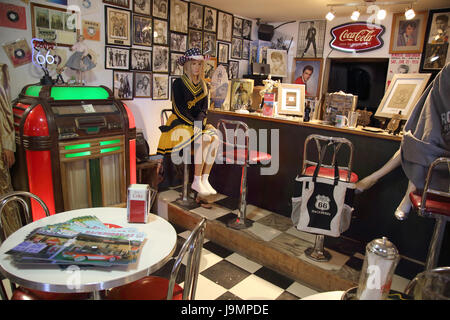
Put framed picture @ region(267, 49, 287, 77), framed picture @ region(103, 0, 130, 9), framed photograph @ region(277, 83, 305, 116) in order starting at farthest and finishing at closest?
framed picture @ region(267, 49, 287, 77), framed picture @ region(103, 0, 130, 9), framed photograph @ region(277, 83, 305, 116)

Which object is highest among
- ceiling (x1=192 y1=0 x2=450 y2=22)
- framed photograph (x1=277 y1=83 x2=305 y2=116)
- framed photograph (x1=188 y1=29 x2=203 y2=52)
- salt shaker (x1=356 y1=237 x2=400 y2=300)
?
ceiling (x1=192 y1=0 x2=450 y2=22)

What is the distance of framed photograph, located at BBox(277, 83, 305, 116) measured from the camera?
349 centimetres

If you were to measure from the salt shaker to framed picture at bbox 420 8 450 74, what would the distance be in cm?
466

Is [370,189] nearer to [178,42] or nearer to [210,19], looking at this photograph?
[178,42]

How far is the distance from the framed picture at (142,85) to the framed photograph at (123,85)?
0.08m

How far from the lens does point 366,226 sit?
9.84 ft

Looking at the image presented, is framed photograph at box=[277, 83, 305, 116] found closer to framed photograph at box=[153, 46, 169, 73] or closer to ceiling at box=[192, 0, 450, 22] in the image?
ceiling at box=[192, 0, 450, 22]

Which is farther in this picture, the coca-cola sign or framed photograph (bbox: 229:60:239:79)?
framed photograph (bbox: 229:60:239:79)

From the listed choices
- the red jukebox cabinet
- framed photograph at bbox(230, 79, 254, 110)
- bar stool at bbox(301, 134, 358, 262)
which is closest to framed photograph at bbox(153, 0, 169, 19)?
framed photograph at bbox(230, 79, 254, 110)

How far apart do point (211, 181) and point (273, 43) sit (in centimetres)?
349

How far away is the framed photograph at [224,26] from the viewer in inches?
208

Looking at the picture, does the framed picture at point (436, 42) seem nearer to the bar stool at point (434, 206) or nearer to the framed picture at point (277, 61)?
the framed picture at point (277, 61)

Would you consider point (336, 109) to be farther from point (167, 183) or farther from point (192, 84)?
point (167, 183)

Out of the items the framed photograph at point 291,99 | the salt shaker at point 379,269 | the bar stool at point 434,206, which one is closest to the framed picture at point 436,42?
the framed photograph at point 291,99
